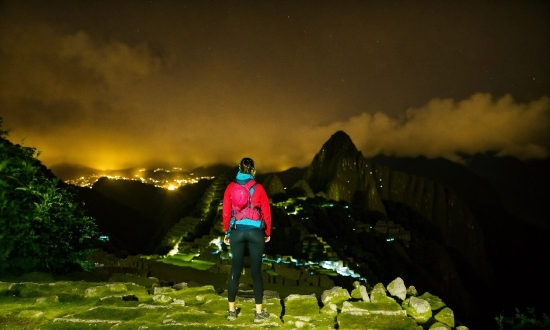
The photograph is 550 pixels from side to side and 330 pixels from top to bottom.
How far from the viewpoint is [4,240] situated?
11680 mm

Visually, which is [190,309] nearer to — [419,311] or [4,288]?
[419,311]

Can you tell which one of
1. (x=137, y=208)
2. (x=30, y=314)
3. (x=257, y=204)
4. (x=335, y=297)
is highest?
(x=137, y=208)

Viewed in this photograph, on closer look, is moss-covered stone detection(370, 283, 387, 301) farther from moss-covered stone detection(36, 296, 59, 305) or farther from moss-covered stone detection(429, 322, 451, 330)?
moss-covered stone detection(36, 296, 59, 305)

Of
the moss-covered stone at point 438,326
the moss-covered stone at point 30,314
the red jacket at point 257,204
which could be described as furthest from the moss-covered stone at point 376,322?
the moss-covered stone at point 30,314

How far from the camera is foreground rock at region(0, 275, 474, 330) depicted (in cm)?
620

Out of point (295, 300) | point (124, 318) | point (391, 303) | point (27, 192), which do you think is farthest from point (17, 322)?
point (27, 192)

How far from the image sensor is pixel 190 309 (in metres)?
7.01

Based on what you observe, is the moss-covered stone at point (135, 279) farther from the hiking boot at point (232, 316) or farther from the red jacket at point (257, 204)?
the red jacket at point (257, 204)

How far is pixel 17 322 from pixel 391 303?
6.63 meters

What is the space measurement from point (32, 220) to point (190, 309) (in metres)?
8.26

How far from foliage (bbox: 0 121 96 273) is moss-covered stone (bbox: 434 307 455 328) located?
36.7ft

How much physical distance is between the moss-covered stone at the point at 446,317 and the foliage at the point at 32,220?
1120cm

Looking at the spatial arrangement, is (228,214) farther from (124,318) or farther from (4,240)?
(4,240)

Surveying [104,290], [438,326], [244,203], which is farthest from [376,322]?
[104,290]
